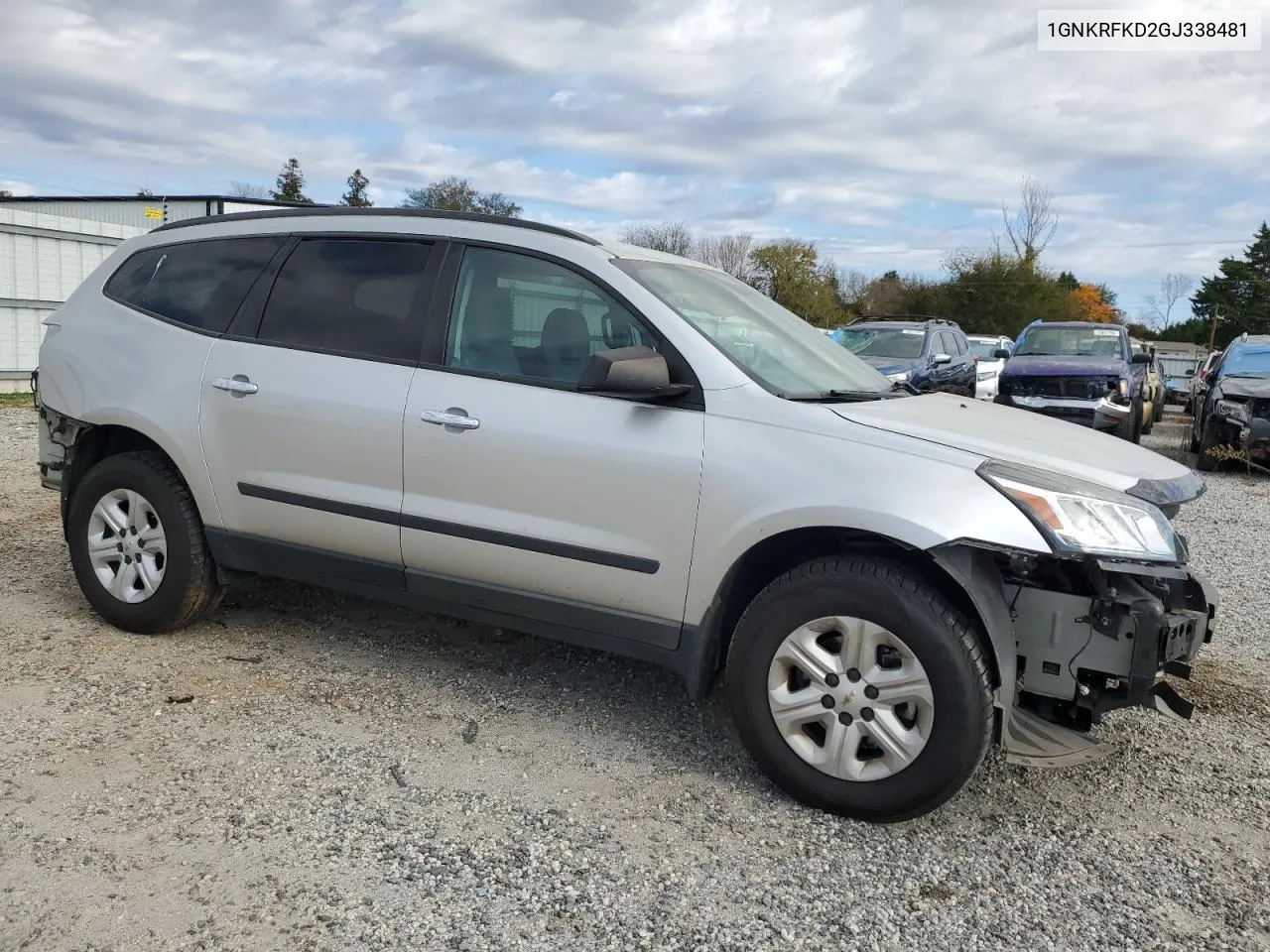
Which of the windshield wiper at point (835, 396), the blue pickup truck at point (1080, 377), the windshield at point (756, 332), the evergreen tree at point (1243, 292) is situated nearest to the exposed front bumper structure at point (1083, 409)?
the blue pickup truck at point (1080, 377)

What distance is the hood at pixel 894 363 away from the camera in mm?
12227

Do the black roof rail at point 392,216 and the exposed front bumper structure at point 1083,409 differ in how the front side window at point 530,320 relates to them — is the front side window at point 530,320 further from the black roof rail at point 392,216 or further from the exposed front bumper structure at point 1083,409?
the exposed front bumper structure at point 1083,409

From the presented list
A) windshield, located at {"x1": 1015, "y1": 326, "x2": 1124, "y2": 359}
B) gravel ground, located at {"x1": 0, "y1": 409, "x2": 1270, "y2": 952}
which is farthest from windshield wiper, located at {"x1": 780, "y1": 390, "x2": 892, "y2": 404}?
windshield, located at {"x1": 1015, "y1": 326, "x2": 1124, "y2": 359}

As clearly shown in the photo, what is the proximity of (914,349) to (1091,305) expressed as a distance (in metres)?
56.6

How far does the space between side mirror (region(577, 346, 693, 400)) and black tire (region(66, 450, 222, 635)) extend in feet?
6.78

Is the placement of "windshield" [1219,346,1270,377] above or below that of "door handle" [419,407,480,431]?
above

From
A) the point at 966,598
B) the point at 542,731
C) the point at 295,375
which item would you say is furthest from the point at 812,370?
the point at 295,375

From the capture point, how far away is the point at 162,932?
7.93ft

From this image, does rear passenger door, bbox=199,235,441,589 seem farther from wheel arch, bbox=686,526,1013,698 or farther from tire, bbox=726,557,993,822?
tire, bbox=726,557,993,822

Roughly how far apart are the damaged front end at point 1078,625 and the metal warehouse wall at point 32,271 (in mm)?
16639

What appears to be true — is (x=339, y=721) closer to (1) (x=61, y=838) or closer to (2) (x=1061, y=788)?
(1) (x=61, y=838)

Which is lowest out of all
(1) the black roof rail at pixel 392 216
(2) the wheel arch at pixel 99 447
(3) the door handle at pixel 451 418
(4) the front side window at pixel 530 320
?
(2) the wheel arch at pixel 99 447

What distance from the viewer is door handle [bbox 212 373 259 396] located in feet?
13.2

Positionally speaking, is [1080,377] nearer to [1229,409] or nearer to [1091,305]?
[1229,409]
